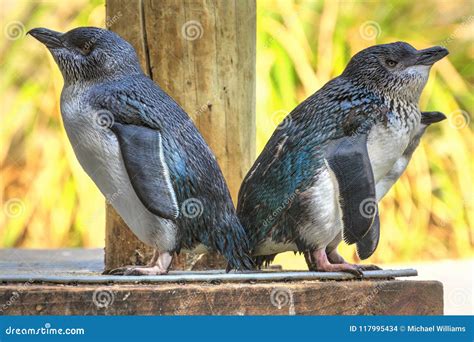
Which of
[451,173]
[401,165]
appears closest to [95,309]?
[401,165]

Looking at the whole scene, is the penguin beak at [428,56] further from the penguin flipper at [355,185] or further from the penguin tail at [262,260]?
the penguin tail at [262,260]

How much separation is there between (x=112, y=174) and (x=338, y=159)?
0.71 meters

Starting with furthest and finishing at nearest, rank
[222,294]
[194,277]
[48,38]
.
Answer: [48,38] → [194,277] → [222,294]

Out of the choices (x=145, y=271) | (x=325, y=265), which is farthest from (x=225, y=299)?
(x=325, y=265)

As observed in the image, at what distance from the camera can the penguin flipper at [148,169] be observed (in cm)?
297

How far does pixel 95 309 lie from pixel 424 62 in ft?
4.39

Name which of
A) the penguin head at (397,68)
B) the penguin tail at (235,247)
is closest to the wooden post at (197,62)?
the penguin tail at (235,247)

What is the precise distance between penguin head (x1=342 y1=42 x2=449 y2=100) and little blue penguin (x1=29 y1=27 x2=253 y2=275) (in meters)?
0.60

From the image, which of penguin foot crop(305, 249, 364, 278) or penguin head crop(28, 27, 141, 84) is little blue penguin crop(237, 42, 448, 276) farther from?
penguin head crop(28, 27, 141, 84)

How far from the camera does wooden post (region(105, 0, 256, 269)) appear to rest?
12.1 ft

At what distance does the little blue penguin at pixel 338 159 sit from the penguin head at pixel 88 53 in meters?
0.59

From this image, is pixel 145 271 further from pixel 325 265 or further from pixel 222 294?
pixel 325 265

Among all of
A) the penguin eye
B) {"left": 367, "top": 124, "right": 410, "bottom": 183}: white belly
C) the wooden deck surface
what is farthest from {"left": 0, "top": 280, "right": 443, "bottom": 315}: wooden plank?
the penguin eye

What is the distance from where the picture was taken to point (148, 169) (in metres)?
2.99
